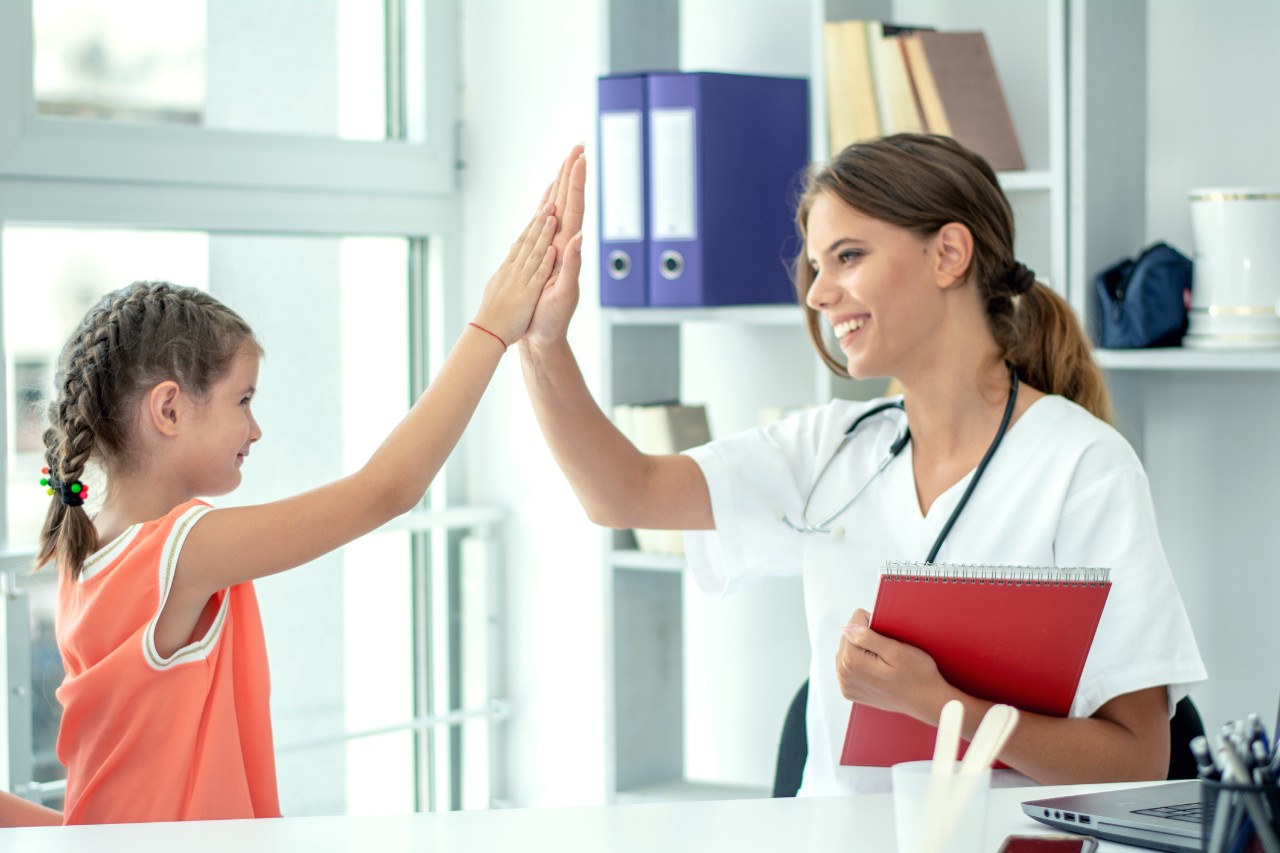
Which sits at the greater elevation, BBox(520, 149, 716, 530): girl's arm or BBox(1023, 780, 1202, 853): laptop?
BBox(520, 149, 716, 530): girl's arm

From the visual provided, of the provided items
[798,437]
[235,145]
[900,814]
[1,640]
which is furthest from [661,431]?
[900,814]

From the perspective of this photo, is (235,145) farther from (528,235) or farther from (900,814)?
(900,814)

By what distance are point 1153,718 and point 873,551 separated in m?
0.38

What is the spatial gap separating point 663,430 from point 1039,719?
1.13 meters

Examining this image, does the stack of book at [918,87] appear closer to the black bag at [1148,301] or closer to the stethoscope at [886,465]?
the black bag at [1148,301]

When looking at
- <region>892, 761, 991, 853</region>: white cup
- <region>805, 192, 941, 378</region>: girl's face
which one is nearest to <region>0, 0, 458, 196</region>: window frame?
<region>805, 192, 941, 378</region>: girl's face

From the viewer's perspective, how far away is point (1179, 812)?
1139 mm

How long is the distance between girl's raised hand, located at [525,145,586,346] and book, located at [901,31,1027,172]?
802 mm

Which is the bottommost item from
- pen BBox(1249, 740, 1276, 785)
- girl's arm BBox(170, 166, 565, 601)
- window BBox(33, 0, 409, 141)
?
pen BBox(1249, 740, 1276, 785)

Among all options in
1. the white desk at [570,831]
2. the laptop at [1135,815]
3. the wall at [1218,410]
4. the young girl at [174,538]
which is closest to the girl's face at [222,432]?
the young girl at [174,538]

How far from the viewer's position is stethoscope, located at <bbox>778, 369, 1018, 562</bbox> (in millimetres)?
1652

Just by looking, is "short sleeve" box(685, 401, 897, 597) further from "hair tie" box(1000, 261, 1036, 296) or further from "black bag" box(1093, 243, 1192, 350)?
"black bag" box(1093, 243, 1192, 350)

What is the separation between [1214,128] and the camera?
2.27 m

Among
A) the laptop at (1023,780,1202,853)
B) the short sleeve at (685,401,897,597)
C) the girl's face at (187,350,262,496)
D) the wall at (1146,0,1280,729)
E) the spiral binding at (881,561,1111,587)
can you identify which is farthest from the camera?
the wall at (1146,0,1280,729)
